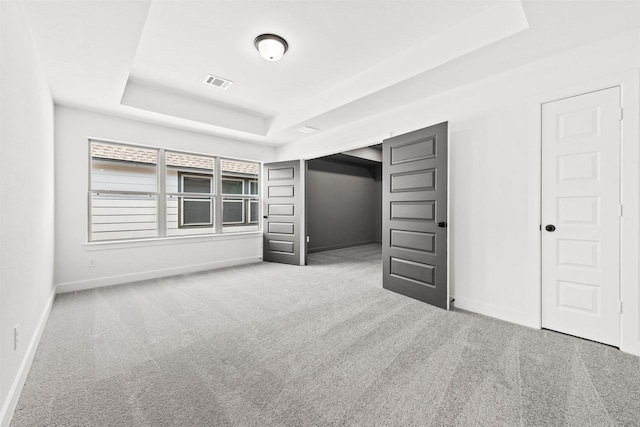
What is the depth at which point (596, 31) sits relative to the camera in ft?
7.18

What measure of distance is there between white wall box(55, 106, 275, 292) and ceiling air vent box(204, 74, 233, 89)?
1.58 metres

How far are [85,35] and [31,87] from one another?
623 mm

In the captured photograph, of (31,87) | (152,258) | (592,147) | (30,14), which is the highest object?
(30,14)

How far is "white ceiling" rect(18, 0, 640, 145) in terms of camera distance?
6.86 ft

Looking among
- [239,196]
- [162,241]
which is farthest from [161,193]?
[239,196]

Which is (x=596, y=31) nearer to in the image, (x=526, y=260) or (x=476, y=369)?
(x=526, y=260)

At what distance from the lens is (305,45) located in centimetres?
278

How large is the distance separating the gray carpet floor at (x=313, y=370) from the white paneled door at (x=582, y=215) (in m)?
0.27

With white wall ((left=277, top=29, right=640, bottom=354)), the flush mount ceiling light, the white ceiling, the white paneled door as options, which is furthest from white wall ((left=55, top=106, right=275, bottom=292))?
the white paneled door

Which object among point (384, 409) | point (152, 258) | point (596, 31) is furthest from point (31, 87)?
point (596, 31)

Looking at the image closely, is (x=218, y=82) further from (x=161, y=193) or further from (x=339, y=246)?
(x=339, y=246)

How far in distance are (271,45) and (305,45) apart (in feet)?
1.16

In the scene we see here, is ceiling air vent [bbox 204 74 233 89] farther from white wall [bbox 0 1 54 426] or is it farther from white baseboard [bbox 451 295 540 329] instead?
white baseboard [bbox 451 295 540 329]

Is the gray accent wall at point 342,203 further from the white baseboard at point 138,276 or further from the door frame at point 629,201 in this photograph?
the door frame at point 629,201
